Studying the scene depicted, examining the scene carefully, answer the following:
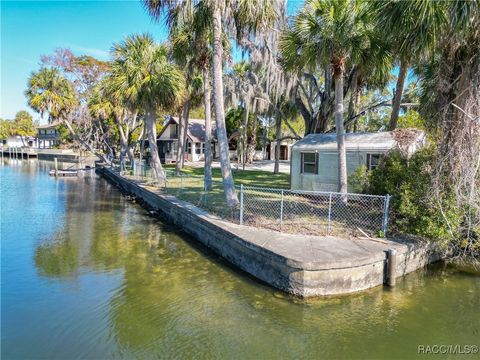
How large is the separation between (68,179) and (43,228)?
18.0 meters

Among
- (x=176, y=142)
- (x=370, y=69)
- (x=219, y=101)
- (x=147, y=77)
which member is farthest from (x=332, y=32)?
(x=176, y=142)

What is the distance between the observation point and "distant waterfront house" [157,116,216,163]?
4034cm

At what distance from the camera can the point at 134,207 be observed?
58.9 feet

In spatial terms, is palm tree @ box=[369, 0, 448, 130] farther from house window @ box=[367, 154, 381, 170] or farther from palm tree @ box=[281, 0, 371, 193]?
house window @ box=[367, 154, 381, 170]

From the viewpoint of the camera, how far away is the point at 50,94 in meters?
30.6

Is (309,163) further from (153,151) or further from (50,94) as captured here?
(50,94)

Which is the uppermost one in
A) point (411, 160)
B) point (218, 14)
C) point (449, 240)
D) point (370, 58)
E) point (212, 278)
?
point (218, 14)

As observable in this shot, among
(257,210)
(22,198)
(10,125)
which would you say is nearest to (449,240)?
(257,210)

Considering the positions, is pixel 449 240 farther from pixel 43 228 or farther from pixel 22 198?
pixel 22 198

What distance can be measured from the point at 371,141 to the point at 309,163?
2.78 m

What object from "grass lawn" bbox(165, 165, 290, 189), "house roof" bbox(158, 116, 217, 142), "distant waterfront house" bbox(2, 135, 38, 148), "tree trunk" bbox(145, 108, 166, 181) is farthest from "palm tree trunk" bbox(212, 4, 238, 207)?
"distant waterfront house" bbox(2, 135, 38, 148)

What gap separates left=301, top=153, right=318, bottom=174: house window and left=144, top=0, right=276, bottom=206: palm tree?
14.6 feet

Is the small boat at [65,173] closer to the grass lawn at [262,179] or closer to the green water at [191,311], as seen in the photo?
the grass lawn at [262,179]

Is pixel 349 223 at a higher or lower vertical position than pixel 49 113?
lower
